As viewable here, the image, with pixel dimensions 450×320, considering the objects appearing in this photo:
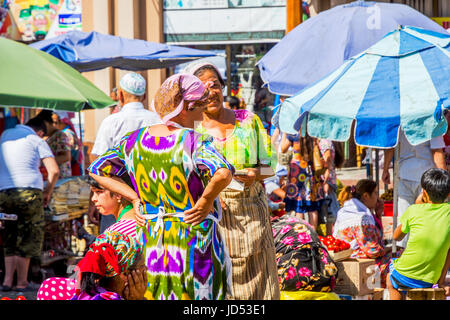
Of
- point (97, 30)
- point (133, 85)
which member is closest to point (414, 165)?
point (133, 85)

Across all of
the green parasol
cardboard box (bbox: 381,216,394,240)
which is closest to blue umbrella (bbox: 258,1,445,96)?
the green parasol

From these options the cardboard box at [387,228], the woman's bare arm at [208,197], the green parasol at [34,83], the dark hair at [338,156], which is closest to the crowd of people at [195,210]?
the woman's bare arm at [208,197]

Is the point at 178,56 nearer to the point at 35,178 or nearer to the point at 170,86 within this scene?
the point at 35,178

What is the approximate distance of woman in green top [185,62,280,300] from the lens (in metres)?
5.12

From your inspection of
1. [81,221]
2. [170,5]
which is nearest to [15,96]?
[81,221]

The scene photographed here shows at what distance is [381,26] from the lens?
8.77 m

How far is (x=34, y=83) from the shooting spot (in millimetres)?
7602

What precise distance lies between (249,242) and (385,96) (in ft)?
5.91

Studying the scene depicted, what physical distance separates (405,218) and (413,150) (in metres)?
1.81

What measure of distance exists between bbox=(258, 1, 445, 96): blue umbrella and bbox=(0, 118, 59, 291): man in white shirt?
2582mm

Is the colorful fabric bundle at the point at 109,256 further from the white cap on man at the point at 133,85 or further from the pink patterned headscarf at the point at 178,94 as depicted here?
the white cap on man at the point at 133,85

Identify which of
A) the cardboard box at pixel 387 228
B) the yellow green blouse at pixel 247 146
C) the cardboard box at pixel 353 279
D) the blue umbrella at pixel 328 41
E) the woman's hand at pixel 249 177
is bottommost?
the cardboard box at pixel 387 228

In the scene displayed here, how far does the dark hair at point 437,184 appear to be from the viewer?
5.91m

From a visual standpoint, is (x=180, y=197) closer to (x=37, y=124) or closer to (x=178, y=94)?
(x=178, y=94)
